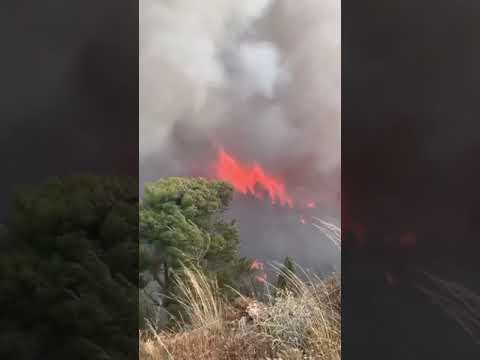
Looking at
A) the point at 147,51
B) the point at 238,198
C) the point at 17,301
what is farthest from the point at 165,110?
the point at 17,301

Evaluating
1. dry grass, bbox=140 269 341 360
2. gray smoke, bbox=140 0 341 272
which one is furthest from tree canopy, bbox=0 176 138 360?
gray smoke, bbox=140 0 341 272

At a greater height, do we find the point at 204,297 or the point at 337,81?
the point at 337,81

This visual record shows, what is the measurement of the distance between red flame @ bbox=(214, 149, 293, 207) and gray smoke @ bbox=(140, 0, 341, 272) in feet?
0.17

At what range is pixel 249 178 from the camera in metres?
3.49

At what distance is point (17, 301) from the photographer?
8.85 ft

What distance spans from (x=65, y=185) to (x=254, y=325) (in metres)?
1.35
